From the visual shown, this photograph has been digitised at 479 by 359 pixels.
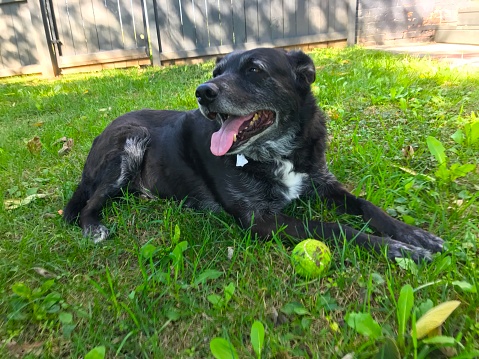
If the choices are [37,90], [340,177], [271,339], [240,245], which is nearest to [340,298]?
[271,339]

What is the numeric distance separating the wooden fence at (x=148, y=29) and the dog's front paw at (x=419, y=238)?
795cm

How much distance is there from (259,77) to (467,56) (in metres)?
5.64

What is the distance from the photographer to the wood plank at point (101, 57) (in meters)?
8.98

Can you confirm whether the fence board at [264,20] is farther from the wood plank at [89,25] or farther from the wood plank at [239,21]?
the wood plank at [89,25]

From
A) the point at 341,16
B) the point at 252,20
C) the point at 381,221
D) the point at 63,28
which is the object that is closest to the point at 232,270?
the point at 381,221

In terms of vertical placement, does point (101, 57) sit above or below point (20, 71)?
above

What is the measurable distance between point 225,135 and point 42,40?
27.0ft

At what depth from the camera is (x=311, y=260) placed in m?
1.78

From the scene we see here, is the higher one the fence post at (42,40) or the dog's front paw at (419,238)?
the fence post at (42,40)

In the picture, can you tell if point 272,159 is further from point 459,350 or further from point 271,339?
point 459,350

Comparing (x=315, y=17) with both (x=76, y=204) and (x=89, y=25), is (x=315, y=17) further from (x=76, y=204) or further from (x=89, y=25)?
(x=76, y=204)

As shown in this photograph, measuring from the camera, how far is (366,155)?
116 inches

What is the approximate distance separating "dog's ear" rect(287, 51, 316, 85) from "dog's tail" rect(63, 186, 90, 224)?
1943 mm

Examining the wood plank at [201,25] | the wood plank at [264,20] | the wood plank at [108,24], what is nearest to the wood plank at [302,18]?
the wood plank at [264,20]
